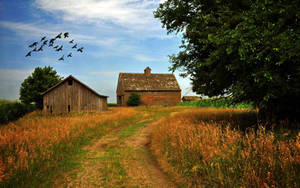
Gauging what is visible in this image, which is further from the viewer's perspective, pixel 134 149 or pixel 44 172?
pixel 134 149

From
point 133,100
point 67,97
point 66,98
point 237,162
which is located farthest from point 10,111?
point 237,162

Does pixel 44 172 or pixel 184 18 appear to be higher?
pixel 184 18

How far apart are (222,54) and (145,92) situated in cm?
3956

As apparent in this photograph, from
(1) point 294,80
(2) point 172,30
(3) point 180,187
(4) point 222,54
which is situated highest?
(2) point 172,30

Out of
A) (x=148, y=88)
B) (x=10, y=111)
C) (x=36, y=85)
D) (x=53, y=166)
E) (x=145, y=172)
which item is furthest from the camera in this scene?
(x=148, y=88)

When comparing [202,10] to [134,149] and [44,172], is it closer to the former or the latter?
[134,149]

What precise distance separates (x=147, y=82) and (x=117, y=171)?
43390mm

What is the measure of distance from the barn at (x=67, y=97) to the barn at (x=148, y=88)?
666 inches

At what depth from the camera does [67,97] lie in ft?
96.9

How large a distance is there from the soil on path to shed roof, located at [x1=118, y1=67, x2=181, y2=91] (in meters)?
38.2

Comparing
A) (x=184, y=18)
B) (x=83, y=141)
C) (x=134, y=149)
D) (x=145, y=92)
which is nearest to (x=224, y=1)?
(x=184, y=18)

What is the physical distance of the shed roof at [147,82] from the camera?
4753cm

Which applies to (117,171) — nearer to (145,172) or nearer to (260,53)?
(145,172)

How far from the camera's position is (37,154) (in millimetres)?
7340
